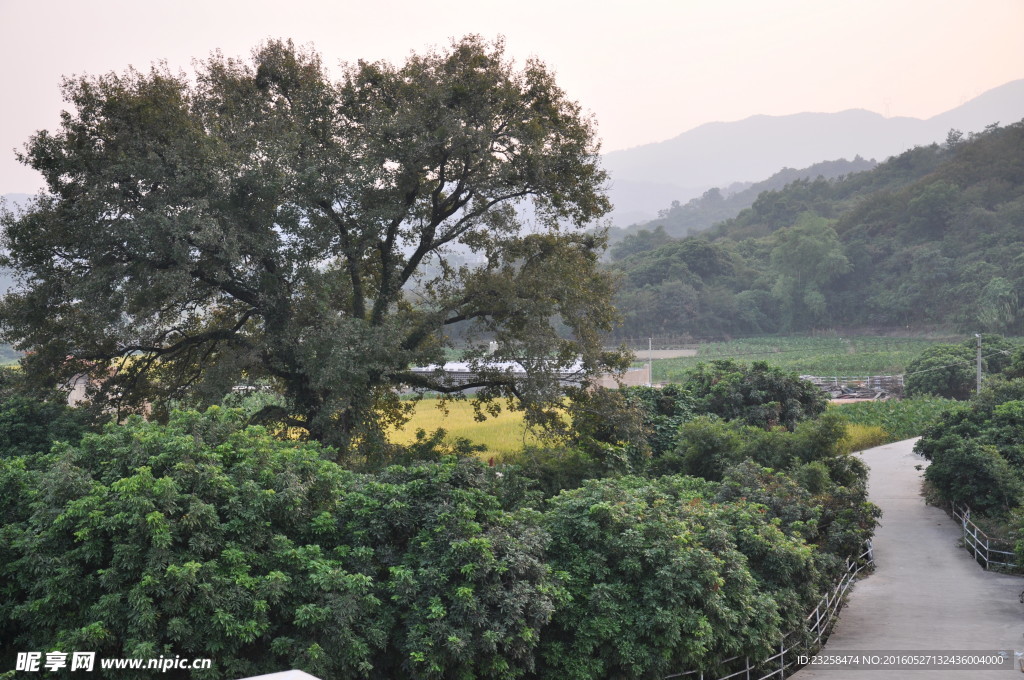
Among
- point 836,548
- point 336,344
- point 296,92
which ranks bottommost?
point 836,548

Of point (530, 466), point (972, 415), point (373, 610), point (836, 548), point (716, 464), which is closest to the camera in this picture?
→ point (373, 610)

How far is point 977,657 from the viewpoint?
10.2 metres

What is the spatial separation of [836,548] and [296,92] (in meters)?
12.1

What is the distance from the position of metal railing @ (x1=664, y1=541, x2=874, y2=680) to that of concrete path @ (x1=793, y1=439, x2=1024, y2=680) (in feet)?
0.65

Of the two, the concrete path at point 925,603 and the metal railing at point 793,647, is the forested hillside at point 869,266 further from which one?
the metal railing at point 793,647

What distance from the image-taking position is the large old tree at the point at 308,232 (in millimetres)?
13344

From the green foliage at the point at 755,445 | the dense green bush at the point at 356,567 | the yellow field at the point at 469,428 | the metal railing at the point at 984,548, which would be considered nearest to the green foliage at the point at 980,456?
the metal railing at the point at 984,548

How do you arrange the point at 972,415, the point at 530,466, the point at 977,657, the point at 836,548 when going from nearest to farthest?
the point at 977,657 < the point at 836,548 < the point at 530,466 < the point at 972,415

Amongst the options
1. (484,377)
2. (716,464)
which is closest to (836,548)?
(716,464)

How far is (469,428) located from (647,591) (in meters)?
17.3

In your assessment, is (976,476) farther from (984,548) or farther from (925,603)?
(925,603)

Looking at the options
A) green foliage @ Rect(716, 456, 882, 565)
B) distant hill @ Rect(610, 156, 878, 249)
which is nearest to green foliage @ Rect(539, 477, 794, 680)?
green foliage @ Rect(716, 456, 882, 565)

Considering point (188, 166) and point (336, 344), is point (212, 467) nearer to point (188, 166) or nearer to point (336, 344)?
point (336, 344)

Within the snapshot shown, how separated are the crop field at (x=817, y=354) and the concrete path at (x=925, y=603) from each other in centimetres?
2635
